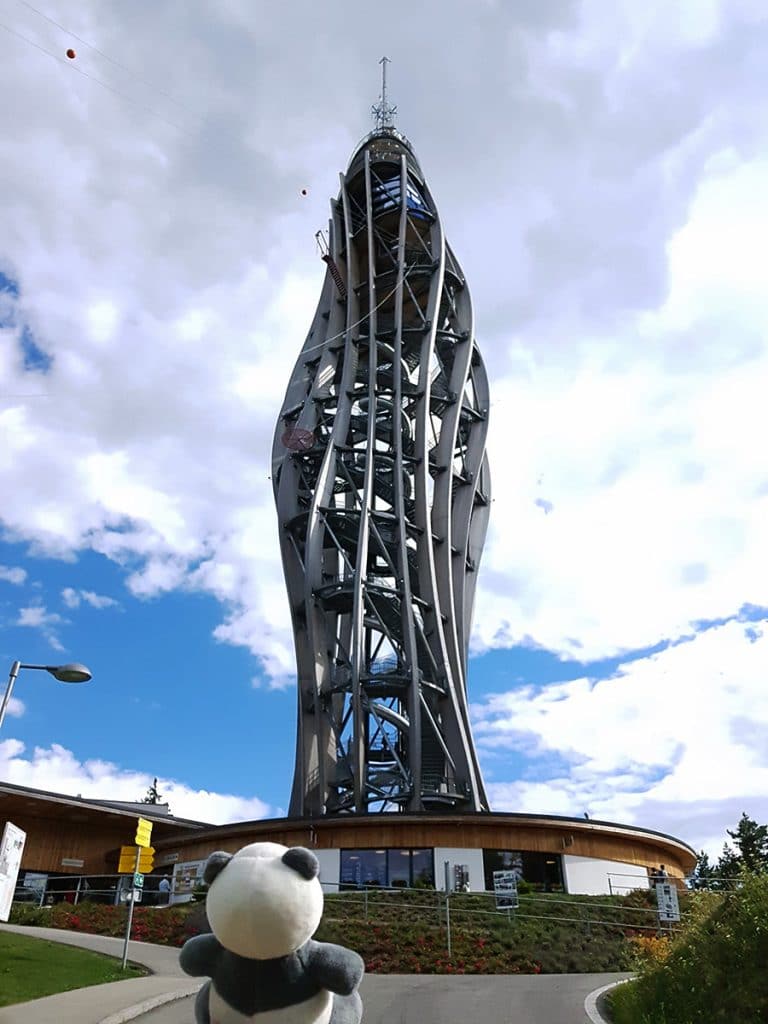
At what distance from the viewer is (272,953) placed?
5598mm

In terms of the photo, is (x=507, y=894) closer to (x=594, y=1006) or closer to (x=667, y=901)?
(x=667, y=901)

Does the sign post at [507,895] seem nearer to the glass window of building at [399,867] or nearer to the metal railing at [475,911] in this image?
the metal railing at [475,911]

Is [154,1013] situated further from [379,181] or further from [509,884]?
[379,181]

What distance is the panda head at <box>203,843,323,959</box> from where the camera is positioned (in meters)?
5.55

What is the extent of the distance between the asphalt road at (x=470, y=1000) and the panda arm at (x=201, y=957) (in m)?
4.32

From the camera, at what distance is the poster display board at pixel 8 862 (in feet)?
31.5

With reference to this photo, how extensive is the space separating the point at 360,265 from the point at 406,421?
10265 millimetres

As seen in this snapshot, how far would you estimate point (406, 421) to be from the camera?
43.0 meters

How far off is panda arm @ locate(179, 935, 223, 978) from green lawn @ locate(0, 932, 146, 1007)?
543 centimetres

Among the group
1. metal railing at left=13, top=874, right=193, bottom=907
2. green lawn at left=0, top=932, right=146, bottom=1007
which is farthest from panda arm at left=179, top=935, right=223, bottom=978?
metal railing at left=13, top=874, right=193, bottom=907

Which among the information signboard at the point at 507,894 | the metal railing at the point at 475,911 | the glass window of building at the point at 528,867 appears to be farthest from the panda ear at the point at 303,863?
the glass window of building at the point at 528,867

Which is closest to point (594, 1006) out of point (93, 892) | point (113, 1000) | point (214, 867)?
point (113, 1000)

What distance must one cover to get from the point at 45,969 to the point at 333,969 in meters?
8.96

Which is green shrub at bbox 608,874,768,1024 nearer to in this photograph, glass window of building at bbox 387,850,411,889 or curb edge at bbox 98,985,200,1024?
curb edge at bbox 98,985,200,1024
